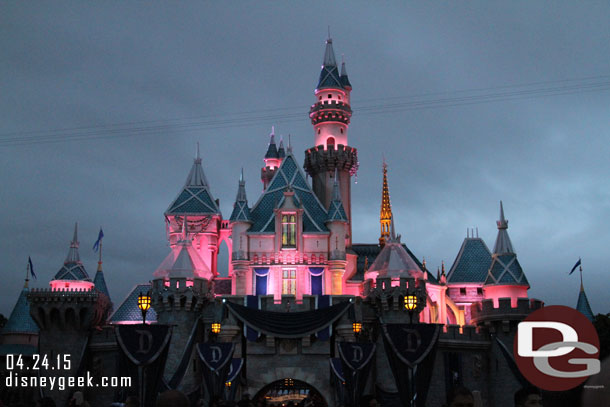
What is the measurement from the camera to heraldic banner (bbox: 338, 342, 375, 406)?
34.4 metres

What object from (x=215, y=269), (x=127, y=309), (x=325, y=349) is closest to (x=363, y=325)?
(x=325, y=349)

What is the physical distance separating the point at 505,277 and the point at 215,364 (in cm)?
2298

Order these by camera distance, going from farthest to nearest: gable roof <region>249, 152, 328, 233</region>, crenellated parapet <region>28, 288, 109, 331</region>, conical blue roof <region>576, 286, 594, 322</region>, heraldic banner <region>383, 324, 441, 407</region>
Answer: conical blue roof <region>576, 286, 594, 322</region>, gable roof <region>249, 152, 328, 233</region>, crenellated parapet <region>28, 288, 109, 331</region>, heraldic banner <region>383, 324, 441, 407</region>

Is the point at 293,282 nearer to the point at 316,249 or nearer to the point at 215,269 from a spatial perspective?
the point at 316,249

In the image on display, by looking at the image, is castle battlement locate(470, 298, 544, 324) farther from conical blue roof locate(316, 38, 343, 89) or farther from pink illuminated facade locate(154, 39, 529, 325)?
conical blue roof locate(316, 38, 343, 89)

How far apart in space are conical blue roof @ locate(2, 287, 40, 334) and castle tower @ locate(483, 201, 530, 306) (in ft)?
114

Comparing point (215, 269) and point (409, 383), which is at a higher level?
point (215, 269)

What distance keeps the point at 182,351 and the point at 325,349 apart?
8271mm

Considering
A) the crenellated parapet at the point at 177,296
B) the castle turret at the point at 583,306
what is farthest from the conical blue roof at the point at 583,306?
the crenellated parapet at the point at 177,296

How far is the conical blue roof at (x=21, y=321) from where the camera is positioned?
57188mm

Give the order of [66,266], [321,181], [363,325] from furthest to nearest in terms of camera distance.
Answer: [321,181] → [66,266] → [363,325]

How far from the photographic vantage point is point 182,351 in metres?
42.4

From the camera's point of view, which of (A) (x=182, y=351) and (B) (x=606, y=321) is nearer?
(A) (x=182, y=351)

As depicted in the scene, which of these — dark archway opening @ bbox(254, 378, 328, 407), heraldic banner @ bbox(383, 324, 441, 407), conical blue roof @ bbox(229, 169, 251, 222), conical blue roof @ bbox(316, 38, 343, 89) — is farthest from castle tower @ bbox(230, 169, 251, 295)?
heraldic banner @ bbox(383, 324, 441, 407)
